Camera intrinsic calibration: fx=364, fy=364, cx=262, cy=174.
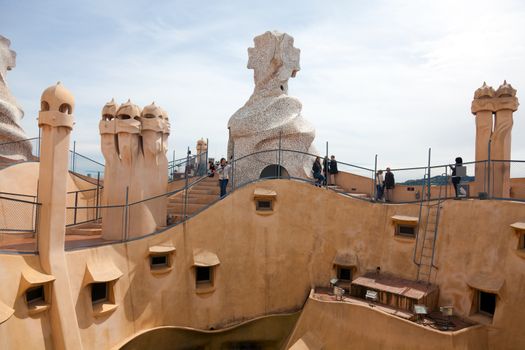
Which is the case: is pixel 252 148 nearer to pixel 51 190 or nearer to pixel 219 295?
pixel 219 295

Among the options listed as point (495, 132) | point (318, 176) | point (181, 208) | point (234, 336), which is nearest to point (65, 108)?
point (181, 208)

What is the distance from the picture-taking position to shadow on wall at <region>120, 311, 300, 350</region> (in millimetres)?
10828

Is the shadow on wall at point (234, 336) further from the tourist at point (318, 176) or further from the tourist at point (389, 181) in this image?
the tourist at point (389, 181)

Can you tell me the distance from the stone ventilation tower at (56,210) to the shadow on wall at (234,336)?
280 cm

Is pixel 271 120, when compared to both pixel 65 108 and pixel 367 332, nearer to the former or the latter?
pixel 65 108

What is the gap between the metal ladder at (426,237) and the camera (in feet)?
34.9

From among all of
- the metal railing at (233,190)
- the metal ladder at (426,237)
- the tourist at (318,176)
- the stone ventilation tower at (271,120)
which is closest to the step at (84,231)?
the metal railing at (233,190)

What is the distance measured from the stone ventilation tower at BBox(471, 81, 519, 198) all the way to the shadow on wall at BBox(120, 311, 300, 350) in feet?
24.5

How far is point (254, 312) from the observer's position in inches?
488

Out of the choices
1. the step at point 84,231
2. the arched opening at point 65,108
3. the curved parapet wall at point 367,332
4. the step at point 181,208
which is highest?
the arched opening at point 65,108

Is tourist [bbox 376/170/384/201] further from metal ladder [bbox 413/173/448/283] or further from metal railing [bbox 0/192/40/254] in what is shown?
metal railing [bbox 0/192/40/254]

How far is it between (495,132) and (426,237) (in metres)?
3.95

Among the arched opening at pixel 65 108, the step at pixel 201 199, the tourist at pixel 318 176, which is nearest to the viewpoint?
the arched opening at pixel 65 108

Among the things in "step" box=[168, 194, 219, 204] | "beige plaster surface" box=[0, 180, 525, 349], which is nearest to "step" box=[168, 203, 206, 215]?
"step" box=[168, 194, 219, 204]
